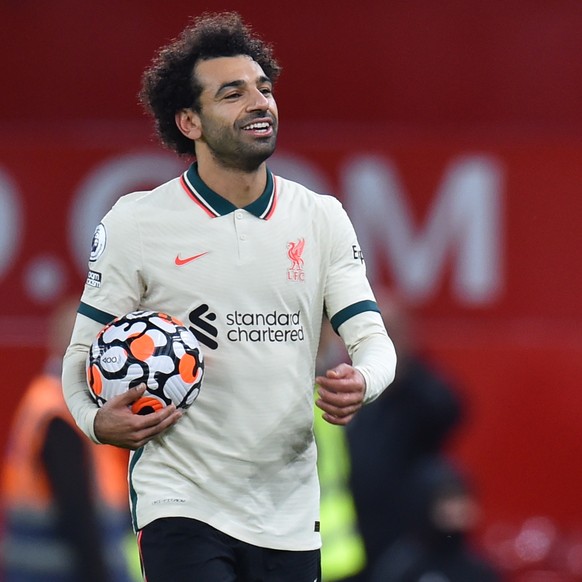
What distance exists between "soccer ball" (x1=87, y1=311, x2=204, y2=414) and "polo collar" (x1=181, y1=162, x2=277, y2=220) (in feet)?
1.12

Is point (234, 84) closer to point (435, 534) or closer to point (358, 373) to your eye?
point (358, 373)

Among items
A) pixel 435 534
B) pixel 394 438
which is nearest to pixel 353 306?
pixel 394 438

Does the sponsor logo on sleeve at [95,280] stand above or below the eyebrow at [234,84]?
below

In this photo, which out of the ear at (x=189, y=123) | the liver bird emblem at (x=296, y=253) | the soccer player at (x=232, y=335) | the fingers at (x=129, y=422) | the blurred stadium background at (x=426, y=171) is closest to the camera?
the fingers at (x=129, y=422)

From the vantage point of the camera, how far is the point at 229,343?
374 cm

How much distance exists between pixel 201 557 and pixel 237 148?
0.99 meters

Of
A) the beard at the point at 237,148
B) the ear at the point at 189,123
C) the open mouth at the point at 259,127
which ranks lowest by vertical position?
the beard at the point at 237,148

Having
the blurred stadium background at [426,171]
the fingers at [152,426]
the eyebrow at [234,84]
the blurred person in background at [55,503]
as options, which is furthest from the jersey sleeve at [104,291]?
the blurred stadium background at [426,171]

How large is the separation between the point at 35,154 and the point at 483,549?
2.92m

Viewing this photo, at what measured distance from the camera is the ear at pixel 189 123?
394 cm

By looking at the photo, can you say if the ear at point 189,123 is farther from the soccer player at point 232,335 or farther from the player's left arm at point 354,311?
the player's left arm at point 354,311

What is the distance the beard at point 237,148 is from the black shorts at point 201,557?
0.88 meters

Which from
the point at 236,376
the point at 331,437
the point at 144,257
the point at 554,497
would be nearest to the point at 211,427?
the point at 236,376

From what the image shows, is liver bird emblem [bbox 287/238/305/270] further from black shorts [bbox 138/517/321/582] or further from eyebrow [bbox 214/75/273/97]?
black shorts [bbox 138/517/321/582]
